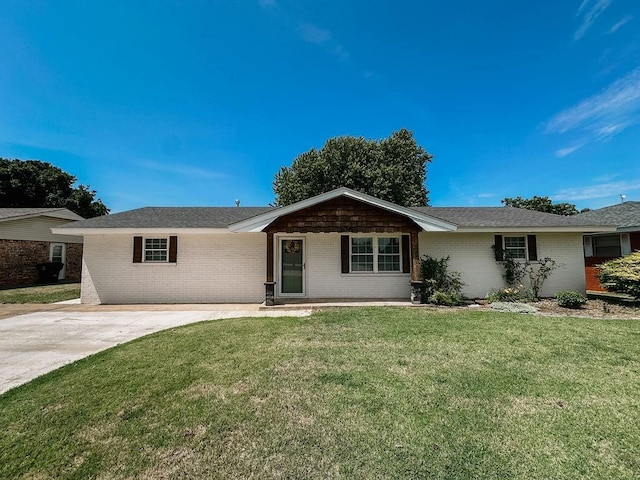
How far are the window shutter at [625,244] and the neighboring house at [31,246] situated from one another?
99.3 ft

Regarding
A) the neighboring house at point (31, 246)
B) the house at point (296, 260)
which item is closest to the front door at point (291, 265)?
the house at point (296, 260)

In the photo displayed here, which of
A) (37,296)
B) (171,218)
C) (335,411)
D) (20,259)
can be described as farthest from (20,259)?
(335,411)

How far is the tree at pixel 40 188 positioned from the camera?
28328mm

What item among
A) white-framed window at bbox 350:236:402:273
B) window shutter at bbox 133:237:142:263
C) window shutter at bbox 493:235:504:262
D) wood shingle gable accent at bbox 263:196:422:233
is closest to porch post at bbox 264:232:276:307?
wood shingle gable accent at bbox 263:196:422:233

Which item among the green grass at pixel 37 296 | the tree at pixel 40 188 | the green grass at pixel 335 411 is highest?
the tree at pixel 40 188

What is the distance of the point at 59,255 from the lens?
18.7 metres

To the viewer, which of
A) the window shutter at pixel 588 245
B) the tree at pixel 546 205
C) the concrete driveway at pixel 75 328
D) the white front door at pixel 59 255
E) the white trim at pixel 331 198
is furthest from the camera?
the tree at pixel 546 205

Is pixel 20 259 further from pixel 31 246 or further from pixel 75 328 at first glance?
pixel 75 328

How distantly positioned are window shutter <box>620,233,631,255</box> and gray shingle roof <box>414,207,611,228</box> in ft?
9.82

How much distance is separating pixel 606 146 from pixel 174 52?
23.6 m

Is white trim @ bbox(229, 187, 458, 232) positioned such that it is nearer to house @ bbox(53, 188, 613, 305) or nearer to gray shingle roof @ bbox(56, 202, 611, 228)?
gray shingle roof @ bbox(56, 202, 611, 228)

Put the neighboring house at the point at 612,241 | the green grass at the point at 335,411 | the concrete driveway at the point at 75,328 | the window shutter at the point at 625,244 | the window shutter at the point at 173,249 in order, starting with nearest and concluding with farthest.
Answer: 1. the green grass at the point at 335,411
2. the concrete driveway at the point at 75,328
3. the window shutter at the point at 173,249
4. the neighboring house at the point at 612,241
5. the window shutter at the point at 625,244

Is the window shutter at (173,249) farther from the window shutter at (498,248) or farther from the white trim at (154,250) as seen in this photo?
the window shutter at (498,248)

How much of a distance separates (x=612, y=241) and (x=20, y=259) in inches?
1208
